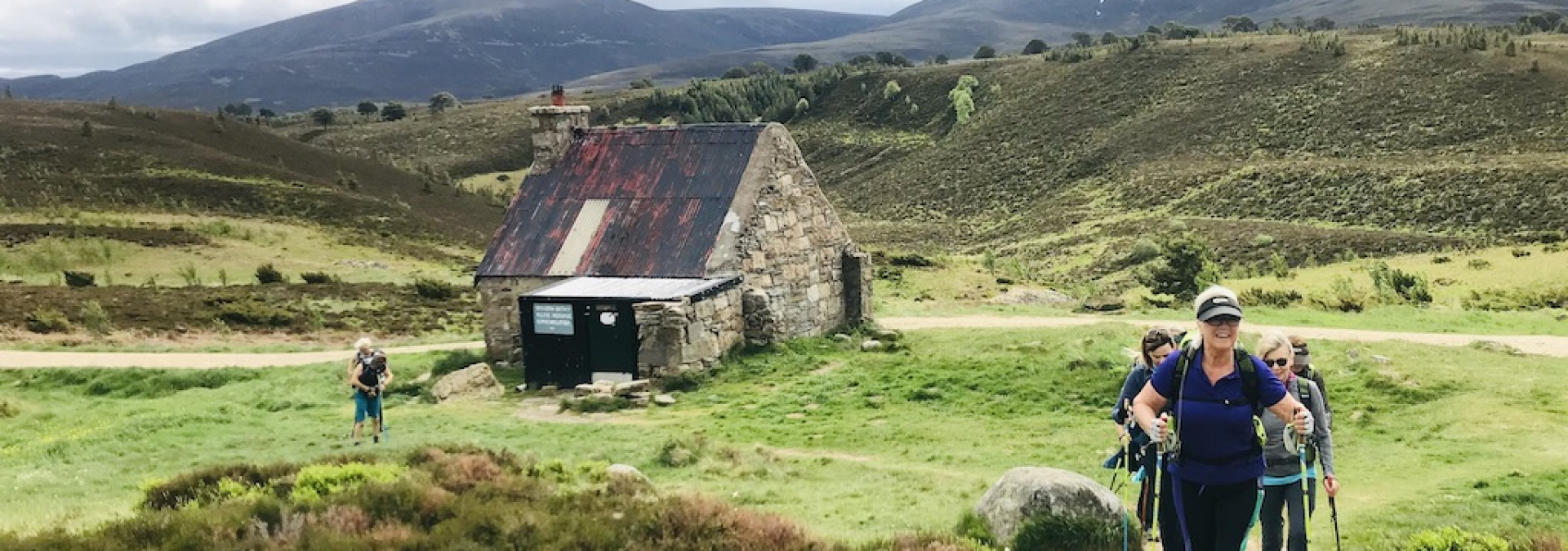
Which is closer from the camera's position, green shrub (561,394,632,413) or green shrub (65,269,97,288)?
green shrub (561,394,632,413)

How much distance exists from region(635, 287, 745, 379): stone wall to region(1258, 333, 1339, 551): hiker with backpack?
1343 centimetres

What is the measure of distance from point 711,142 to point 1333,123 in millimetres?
59603

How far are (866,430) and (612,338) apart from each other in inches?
259

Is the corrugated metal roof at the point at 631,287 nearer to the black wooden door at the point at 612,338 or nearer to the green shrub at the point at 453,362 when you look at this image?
the black wooden door at the point at 612,338

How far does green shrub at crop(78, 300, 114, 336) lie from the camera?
30125mm

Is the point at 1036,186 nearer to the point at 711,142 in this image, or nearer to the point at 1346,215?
the point at 1346,215

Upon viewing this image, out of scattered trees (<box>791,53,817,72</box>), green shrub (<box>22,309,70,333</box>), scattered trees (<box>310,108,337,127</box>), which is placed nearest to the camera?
green shrub (<box>22,309,70,333</box>)

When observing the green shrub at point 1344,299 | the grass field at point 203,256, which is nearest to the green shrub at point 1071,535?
the green shrub at point 1344,299

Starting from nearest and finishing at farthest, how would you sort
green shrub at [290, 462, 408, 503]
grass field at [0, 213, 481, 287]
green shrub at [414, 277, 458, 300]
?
green shrub at [290, 462, 408, 503], green shrub at [414, 277, 458, 300], grass field at [0, 213, 481, 287]

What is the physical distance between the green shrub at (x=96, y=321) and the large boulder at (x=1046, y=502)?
28275 millimetres

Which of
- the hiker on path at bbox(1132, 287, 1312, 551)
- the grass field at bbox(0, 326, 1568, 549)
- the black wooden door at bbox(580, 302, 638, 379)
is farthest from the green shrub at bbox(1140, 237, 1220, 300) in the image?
the hiker on path at bbox(1132, 287, 1312, 551)

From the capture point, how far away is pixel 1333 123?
71500 millimetres

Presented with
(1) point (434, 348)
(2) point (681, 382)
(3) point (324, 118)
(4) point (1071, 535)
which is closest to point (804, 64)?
(3) point (324, 118)

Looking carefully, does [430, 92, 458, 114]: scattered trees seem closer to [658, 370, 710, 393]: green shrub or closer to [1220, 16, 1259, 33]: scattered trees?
[1220, 16, 1259, 33]: scattered trees
